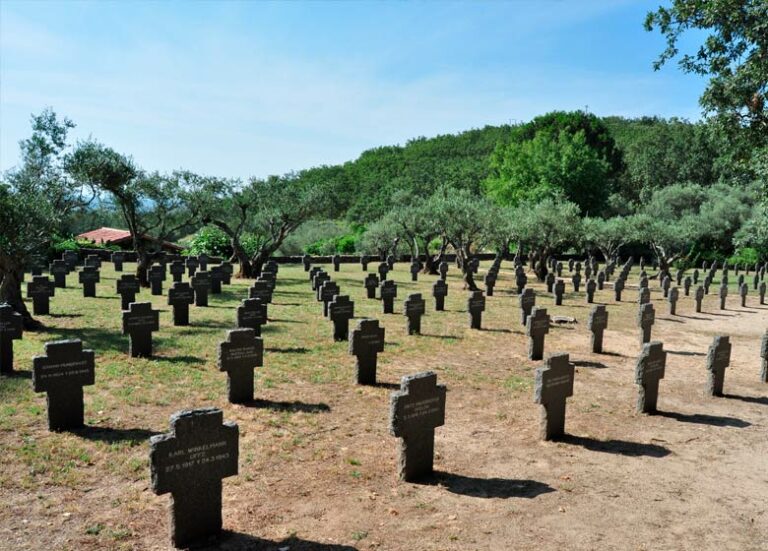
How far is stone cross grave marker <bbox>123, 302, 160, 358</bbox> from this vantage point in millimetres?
11266

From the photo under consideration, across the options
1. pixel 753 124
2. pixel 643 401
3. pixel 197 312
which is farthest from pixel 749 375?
pixel 197 312

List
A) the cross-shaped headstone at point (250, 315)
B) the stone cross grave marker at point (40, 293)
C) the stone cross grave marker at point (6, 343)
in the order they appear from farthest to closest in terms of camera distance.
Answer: the stone cross grave marker at point (40, 293) < the cross-shaped headstone at point (250, 315) < the stone cross grave marker at point (6, 343)

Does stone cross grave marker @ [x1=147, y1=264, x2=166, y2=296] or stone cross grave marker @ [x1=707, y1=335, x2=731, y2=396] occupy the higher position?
stone cross grave marker @ [x1=147, y1=264, x2=166, y2=296]

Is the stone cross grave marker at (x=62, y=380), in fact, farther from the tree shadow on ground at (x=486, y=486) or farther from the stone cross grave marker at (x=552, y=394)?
the stone cross grave marker at (x=552, y=394)

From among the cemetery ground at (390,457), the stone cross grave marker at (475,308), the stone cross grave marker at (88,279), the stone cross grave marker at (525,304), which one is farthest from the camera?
the stone cross grave marker at (88,279)

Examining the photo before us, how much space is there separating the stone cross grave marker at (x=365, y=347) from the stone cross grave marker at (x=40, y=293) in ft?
32.7

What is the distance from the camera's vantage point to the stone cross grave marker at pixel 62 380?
7488 millimetres

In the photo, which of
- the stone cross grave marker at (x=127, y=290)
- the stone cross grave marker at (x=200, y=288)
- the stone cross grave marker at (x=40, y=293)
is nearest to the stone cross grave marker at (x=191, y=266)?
the stone cross grave marker at (x=127, y=290)

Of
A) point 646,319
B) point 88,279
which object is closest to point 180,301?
point 88,279

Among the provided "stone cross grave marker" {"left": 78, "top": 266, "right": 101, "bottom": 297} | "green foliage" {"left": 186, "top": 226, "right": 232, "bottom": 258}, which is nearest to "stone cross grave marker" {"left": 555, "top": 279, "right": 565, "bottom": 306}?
"stone cross grave marker" {"left": 78, "top": 266, "right": 101, "bottom": 297}

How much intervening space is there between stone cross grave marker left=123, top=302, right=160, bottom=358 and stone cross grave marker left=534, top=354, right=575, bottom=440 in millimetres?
7305

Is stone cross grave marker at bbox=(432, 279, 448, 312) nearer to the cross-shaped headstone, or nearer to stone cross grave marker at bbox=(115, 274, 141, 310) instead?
the cross-shaped headstone

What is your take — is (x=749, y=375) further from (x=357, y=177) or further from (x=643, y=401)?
(x=357, y=177)

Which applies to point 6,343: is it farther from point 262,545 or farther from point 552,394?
point 552,394
